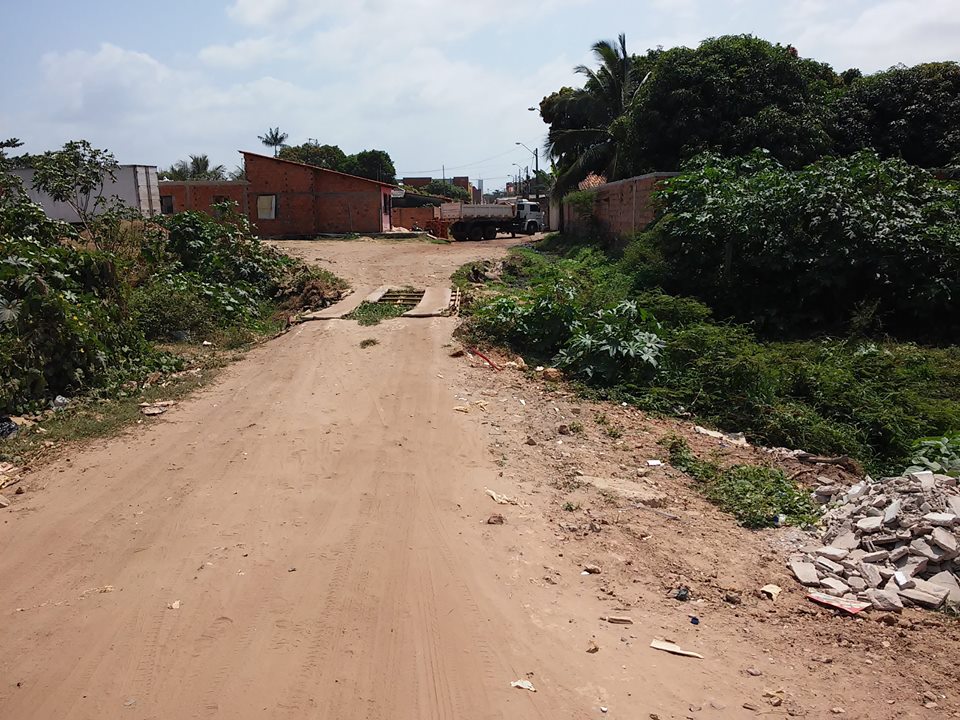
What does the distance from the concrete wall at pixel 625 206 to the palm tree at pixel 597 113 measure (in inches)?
72.1

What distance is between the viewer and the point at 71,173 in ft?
43.1

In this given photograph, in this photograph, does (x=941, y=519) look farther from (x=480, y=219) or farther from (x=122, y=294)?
(x=480, y=219)

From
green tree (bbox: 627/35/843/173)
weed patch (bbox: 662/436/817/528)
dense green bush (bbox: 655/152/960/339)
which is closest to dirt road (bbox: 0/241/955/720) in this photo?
weed patch (bbox: 662/436/817/528)

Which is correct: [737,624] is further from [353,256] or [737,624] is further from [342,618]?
[353,256]

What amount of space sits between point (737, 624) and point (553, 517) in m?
1.56

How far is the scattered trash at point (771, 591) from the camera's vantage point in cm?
411

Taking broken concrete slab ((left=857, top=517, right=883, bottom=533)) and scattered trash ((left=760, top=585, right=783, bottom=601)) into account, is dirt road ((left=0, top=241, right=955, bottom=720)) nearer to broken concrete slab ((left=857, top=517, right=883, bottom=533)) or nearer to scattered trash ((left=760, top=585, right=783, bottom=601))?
scattered trash ((left=760, top=585, right=783, bottom=601))

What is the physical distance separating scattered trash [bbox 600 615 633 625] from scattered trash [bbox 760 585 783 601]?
92 centimetres

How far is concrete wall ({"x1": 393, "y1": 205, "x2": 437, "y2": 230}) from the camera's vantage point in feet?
159

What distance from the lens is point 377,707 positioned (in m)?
3.06

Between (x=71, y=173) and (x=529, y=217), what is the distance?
88.8 ft

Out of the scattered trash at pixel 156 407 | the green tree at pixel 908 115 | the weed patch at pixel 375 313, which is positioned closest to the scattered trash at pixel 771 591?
the scattered trash at pixel 156 407

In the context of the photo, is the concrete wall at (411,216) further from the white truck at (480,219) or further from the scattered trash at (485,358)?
the scattered trash at (485,358)

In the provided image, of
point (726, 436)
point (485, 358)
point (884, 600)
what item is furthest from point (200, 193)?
point (884, 600)
